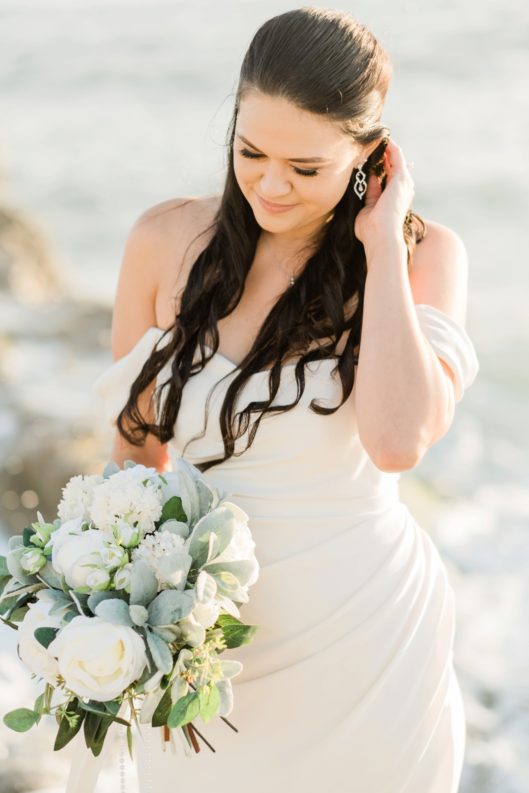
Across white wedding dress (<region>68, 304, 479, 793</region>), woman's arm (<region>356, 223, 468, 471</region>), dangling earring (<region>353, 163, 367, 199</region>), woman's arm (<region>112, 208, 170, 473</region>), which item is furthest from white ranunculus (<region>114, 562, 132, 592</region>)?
dangling earring (<region>353, 163, 367, 199</region>)

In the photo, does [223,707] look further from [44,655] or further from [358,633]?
[358,633]

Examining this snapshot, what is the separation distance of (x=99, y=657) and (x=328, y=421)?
0.85 meters

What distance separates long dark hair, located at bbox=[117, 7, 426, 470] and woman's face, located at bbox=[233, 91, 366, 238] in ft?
0.10

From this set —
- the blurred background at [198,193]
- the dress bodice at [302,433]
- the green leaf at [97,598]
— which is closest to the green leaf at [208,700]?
the green leaf at [97,598]

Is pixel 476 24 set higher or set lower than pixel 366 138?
lower

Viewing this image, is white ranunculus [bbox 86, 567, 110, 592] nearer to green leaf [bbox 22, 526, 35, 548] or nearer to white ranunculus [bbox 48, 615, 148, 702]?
white ranunculus [bbox 48, 615, 148, 702]

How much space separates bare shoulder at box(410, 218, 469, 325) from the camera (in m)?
2.54

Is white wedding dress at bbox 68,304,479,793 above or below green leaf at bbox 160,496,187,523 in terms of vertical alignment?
below

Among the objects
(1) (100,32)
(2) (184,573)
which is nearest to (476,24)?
(1) (100,32)

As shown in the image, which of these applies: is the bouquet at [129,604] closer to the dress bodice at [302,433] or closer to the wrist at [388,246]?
the dress bodice at [302,433]

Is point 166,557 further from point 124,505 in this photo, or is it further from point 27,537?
point 27,537

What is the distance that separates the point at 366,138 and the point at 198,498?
94 cm

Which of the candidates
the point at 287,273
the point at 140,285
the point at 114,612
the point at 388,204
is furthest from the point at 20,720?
the point at 388,204

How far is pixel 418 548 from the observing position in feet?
8.67
